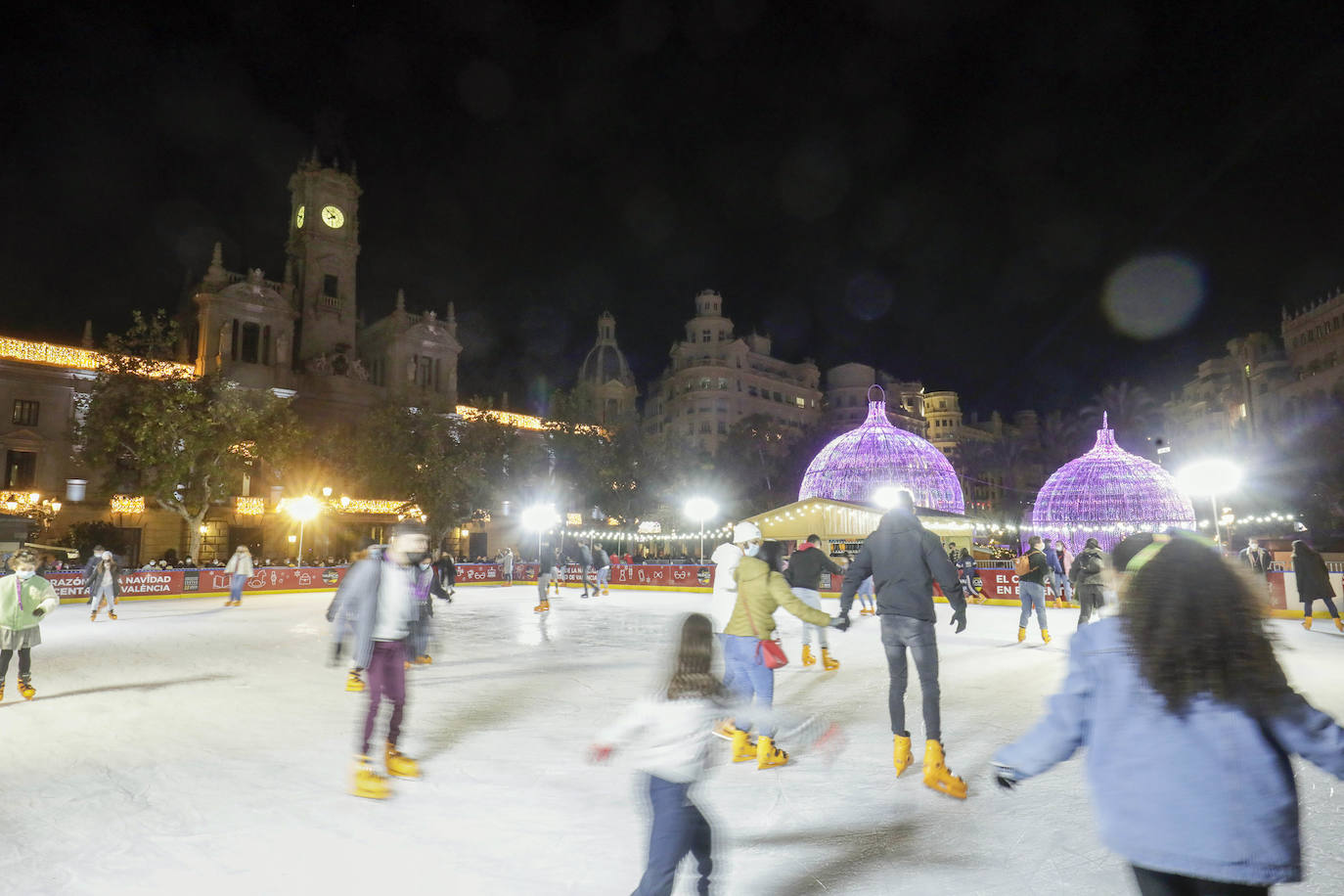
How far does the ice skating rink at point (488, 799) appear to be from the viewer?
3781mm

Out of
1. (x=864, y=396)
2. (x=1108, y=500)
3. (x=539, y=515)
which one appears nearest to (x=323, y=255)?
(x=539, y=515)

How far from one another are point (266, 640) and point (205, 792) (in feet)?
30.7

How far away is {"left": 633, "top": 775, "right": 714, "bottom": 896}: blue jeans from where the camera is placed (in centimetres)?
300

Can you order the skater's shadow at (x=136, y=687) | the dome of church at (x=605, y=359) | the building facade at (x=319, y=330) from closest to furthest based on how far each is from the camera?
1. the skater's shadow at (x=136, y=687)
2. the building facade at (x=319, y=330)
3. the dome of church at (x=605, y=359)

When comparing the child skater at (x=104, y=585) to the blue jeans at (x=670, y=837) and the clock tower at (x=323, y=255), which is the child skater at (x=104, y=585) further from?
the clock tower at (x=323, y=255)

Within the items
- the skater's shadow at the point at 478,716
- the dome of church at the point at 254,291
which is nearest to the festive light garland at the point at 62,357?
the dome of church at the point at 254,291

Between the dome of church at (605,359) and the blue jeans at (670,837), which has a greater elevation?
the dome of church at (605,359)

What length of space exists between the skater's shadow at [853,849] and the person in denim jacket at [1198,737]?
199cm

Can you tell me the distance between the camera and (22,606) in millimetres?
8109

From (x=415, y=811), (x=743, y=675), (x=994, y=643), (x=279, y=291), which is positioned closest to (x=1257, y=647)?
(x=743, y=675)

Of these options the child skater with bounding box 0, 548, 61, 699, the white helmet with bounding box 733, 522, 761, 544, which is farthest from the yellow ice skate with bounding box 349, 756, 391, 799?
the child skater with bounding box 0, 548, 61, 699

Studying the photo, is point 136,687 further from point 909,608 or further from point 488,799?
point 909,608

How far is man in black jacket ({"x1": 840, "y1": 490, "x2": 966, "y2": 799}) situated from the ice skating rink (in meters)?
0.27

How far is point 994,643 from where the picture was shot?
13102mm
